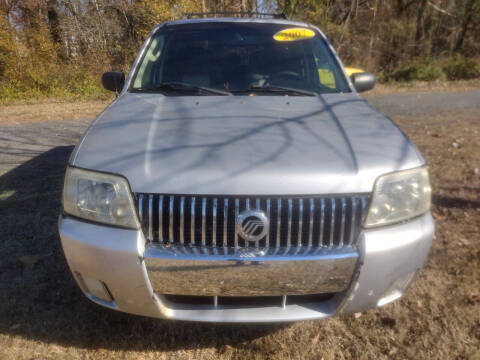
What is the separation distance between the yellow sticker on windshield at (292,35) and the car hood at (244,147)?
994 millimetres

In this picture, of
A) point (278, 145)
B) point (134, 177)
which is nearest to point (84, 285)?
point (134, 177)

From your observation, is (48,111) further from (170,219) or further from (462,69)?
(462,69)

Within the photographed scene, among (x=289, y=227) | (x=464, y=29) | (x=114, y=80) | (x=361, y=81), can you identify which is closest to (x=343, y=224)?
(x=289, y=227)

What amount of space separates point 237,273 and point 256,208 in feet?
1.02

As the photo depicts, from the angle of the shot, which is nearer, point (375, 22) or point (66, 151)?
point (66, 151)

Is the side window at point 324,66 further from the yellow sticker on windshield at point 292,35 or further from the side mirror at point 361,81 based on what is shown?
the side mirror at point 361,81

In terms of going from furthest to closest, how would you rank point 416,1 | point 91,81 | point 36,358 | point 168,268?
point 416,1 → point 91,81 → point 36,358 → point 168,268

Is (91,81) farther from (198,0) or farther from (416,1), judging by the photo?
(416,1)

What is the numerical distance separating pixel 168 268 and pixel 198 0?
47.2ft

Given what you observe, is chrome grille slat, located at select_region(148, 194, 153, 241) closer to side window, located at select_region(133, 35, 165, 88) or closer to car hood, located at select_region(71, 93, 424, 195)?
car hood, located at select_region(71, 93, 424, 195)

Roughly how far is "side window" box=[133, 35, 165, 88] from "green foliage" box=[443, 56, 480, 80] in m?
16.9

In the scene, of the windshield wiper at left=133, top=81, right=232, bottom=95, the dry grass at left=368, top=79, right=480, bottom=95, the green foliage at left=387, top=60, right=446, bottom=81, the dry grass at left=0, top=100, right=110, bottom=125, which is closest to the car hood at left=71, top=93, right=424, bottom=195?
the windshield wiper at left=133, top=81, right=232, bottom=95

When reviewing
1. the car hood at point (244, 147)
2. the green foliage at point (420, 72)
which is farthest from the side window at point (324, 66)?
the green foliage at point (420, 72)

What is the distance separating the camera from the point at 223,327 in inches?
91.1
